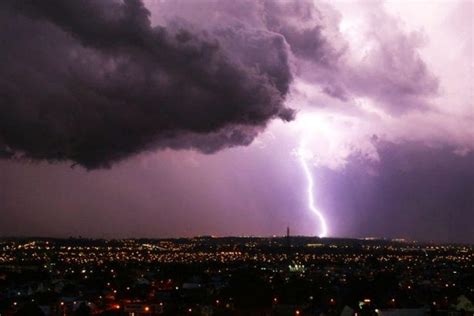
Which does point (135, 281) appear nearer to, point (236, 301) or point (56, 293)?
point (56, 293)

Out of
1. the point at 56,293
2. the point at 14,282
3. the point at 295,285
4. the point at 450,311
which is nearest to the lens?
the point at 450,311

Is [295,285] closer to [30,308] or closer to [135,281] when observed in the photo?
[135,281]

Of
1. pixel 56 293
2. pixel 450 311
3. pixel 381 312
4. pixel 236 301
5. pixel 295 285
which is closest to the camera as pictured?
pixel 381 312

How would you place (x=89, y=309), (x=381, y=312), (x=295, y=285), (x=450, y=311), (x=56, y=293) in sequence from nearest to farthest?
1. (x=381, y=312)
2. (x=450, y=311)
3. (x=89, y=309)
4. (x=56, y=293)
5. (x=295, y=285)

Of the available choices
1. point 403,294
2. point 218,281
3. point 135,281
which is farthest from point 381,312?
point 135,281

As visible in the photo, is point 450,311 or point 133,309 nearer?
point 450,311

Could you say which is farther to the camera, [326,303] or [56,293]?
[56,293]

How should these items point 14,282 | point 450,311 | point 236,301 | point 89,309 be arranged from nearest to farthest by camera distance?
point 450,311, point 89,309, point 236,301, point 14,282

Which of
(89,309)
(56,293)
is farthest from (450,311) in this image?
(56,293)

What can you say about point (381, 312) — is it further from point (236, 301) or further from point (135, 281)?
point (135, 281)
